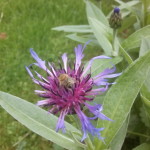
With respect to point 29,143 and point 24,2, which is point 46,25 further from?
point 29,143

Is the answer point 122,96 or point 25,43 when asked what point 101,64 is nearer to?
point 122,96

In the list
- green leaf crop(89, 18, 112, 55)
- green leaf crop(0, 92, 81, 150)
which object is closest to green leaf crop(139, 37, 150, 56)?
green leaf crop(89, 18, 112, 55)

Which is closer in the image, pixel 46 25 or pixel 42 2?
pixel 46 25

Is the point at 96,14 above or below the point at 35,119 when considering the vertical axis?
below

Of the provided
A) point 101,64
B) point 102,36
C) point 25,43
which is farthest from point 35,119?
point 25,43

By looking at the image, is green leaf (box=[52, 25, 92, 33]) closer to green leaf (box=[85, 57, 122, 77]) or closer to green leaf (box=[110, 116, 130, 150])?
green leaf (box=[85, 57, 122, 77])

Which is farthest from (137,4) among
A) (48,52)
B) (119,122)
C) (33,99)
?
(119,122)

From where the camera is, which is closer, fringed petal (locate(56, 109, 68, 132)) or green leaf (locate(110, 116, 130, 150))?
fringed petal (locate(56, 109, 68, 132))
